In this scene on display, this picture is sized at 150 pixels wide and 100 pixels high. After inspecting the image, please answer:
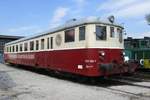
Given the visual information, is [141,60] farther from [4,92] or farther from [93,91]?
[4,92]

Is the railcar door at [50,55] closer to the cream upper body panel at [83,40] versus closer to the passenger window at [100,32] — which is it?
the cream upper body panel at [83,40]

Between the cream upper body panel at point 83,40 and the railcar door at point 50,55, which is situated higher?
the cream upper body panel at point 83,40

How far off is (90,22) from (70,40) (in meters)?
1.74

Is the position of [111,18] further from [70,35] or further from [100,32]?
[70,35]

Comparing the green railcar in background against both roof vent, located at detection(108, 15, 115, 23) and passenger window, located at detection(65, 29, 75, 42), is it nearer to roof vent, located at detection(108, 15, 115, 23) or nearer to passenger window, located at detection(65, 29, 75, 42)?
roof vent, located at detection(108, 15, 115, 23)

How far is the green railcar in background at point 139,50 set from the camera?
827 inches

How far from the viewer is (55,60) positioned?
1756 cm

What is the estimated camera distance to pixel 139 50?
21969 mm

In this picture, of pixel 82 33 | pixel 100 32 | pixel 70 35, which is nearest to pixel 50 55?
pixel 70 35

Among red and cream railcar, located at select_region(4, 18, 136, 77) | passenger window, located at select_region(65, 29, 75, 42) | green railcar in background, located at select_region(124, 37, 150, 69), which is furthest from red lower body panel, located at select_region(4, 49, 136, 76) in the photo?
green railcar in background, located at select_region(124, 37, 150, 69)

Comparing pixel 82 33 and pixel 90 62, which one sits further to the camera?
pixel 82 33

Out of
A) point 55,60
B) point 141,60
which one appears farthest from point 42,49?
point 141,60

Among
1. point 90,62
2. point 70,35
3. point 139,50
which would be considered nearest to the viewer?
point 90,62

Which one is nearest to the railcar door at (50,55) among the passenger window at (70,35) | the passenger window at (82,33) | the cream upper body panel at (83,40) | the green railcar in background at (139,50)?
the cream upper body panel at (83,40)
